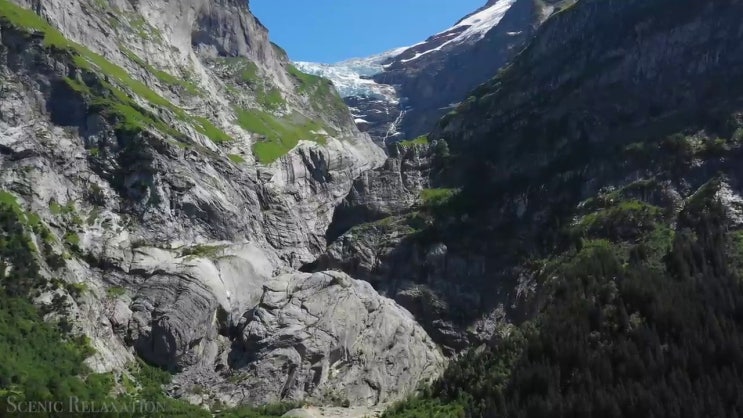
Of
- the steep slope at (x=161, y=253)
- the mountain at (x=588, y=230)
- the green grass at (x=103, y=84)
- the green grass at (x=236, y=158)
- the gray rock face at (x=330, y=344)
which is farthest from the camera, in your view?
the green grass at (x=236, y=158)

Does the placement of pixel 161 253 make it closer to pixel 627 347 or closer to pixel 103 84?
pixel 103 84

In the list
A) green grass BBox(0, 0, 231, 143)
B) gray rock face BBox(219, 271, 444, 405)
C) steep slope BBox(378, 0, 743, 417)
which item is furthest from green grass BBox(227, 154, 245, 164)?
gray rock face BBox(219, 271, 444, 405)

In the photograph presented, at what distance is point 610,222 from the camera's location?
141 meters

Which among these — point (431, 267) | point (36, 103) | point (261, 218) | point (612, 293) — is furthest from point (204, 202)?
point (612, 293)

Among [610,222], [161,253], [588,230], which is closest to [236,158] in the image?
[161,253]

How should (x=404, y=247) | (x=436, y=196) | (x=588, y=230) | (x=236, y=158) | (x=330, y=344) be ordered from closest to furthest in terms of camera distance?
(x=330, y=344) < (x=588, y=230) < (x=404, y=247) < (x=436, y=196) < (x=236, y=158)

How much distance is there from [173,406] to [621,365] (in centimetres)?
6212

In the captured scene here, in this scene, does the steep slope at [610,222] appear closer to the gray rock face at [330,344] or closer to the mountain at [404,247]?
the mountain at [404,247]

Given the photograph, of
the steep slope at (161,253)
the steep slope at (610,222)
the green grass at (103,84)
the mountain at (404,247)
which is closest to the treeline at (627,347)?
the steep slope at (610,222)

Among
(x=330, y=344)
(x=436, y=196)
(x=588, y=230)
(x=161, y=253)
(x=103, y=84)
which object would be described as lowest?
(x=330, y=344)

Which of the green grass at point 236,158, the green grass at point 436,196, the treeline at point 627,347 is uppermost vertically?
the green grass at point 236,158

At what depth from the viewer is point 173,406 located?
109688 mm

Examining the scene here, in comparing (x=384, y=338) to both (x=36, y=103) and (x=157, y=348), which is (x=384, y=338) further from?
(x=36, y=103)

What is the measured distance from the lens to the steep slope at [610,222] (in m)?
97.3
